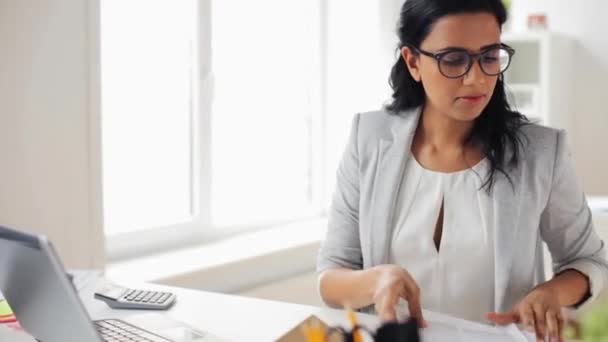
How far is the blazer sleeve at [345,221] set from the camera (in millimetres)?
1771

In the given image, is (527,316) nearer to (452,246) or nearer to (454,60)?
(452,246)

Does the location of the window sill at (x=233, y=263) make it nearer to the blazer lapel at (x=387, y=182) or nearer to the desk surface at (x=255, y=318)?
the desk surface at (x=255, y=318)

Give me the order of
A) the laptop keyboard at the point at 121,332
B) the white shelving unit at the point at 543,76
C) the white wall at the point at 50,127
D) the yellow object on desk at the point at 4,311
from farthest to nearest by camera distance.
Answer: the white shelving unit at the point at 543,76
the white wall at the point at 50,127
the yellow object on desk at the point at 4,311
the laptop keyboard at the point at 121,332

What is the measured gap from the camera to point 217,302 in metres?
1.64

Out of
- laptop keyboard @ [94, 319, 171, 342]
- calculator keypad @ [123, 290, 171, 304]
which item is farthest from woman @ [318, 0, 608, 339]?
laptop keyboard @ [94, 319, 171, 342]

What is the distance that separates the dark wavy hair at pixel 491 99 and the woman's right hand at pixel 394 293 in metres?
0.37

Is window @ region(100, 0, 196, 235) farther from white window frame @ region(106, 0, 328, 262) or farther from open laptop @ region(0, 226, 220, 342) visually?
open laptop @ region(0, 226, 220, 342)

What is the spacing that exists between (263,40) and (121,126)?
926 millimetres

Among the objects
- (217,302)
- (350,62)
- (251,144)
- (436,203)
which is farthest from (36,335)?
(350,62)

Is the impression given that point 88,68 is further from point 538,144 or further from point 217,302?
point 538,144

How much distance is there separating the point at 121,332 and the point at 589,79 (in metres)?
3.08

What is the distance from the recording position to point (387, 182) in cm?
174

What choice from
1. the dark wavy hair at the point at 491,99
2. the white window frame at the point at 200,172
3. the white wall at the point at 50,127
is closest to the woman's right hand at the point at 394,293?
the dark wavy hair at the point at 491,99

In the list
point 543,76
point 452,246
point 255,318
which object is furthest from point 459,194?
point 543,76
